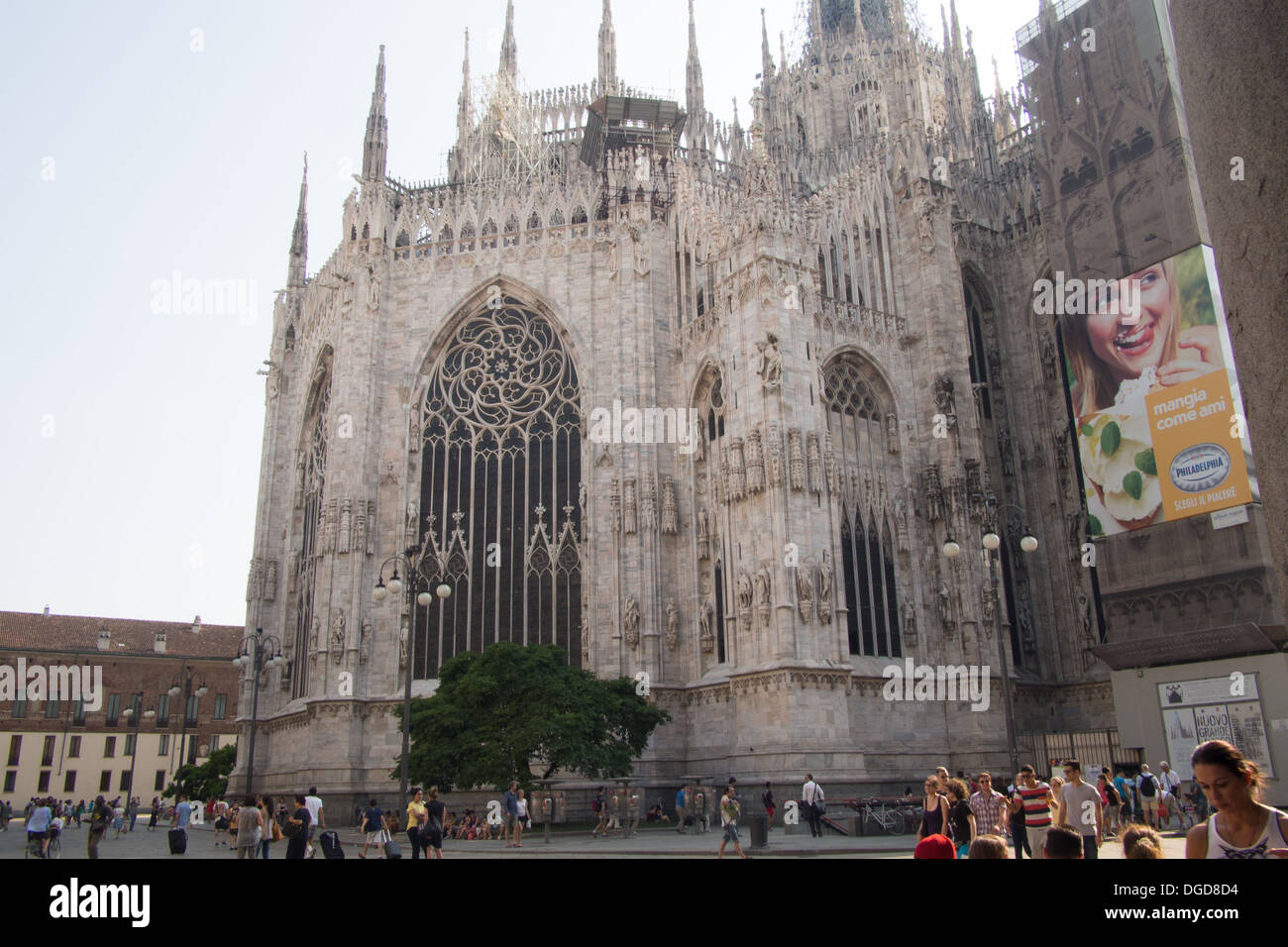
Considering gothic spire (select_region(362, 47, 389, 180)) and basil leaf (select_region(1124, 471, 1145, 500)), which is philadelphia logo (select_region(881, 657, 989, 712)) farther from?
gothic spire (select_region(362, 47, 389, 180))

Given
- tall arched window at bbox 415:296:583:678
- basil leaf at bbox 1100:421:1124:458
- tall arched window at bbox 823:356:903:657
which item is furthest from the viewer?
tall arched window at bbox 415:296:583:678

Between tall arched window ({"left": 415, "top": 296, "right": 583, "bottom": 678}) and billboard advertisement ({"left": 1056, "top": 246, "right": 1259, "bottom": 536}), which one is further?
tall arched window ({"left": 415, "top": 296, "right": 583, "bottom": 678})

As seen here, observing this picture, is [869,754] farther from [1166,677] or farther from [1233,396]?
[1233,396]

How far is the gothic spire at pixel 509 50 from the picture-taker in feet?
177

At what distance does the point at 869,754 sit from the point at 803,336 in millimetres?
12987

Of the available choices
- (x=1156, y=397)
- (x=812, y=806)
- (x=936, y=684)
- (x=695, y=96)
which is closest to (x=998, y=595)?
(x=812, y=806)

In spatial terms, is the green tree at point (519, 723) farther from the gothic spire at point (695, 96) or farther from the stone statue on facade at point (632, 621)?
the gothic spire at point (695, 96)

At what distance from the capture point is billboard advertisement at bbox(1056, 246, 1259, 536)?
29.3 metres

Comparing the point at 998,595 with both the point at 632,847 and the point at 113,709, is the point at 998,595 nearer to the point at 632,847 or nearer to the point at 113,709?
the point at 632,847

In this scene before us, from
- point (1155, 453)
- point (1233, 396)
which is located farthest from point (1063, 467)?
point (1233, 396)

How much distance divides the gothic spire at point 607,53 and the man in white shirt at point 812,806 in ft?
106

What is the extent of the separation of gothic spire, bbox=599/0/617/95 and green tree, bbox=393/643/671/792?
90.2 feet

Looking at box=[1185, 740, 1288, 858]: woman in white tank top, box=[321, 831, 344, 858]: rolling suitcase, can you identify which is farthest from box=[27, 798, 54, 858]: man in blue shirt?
box=[1185, 740, 1288, 858]: woman in white tank top

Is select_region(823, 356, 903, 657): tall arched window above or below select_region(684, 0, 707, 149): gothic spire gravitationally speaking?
below
